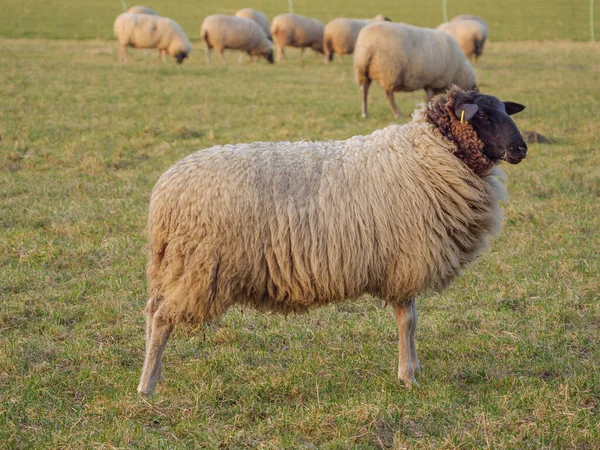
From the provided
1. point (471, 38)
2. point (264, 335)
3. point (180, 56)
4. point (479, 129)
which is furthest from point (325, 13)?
point (479, 129)

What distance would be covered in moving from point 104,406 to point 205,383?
55cm

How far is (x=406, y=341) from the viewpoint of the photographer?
4.06 meters

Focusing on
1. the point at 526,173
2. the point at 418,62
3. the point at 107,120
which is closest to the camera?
the point at 526,173

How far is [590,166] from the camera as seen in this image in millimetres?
8773

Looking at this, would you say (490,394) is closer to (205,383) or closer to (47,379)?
(205,383)

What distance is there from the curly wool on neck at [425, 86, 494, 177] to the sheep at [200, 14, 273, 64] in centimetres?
1910

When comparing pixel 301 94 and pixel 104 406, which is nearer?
pixel 104 406

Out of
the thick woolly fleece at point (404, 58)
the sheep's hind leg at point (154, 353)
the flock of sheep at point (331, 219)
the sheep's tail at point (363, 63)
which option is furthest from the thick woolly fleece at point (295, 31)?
the sheep's hind leg at point (154, 353)

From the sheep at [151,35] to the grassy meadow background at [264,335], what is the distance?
1069 centimetres

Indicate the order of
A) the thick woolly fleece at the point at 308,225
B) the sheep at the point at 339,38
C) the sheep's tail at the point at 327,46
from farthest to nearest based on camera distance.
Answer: the sheep's tail at the point at 327,46 < the sheep at the point at 339,38 < the thick woolly fleece at the point at 308,225

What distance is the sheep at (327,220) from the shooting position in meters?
3.80

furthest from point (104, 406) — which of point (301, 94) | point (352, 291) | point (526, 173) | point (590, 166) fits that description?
point (301, 94)

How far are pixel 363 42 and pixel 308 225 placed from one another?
9.09m

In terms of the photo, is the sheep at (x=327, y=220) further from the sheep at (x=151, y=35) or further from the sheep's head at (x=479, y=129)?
the sheep at (x=151, y=35)
